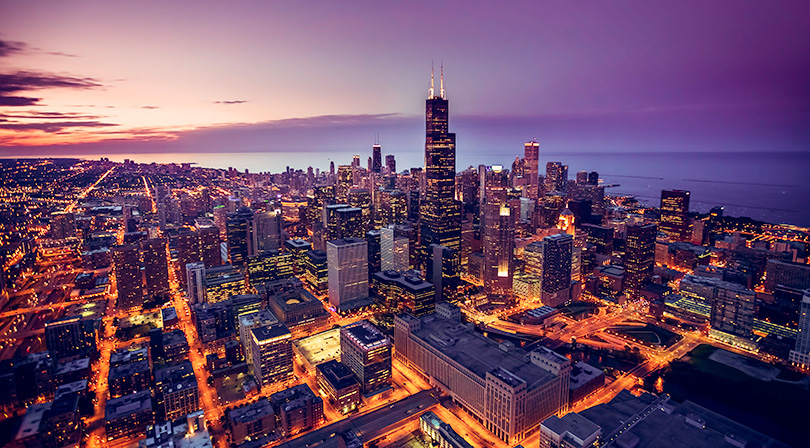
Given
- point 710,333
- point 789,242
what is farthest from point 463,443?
point 789,242

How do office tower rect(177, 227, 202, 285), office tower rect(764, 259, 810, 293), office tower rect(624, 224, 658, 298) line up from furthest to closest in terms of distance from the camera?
office tower rect(177, 227, 202, 285)
office tower rect(624, 224, 658, 298)
office tower rect(764, 259, 810, 293)

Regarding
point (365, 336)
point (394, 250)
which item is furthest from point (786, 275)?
point (365, 336)

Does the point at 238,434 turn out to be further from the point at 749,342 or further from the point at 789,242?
the point at 789,242

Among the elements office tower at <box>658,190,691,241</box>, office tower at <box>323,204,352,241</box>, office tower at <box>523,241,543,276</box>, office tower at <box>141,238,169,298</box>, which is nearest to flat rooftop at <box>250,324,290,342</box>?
office tower at <box>141,238,169,298</box>

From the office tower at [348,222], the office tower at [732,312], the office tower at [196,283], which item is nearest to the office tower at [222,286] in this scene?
the office tower at [196,283]

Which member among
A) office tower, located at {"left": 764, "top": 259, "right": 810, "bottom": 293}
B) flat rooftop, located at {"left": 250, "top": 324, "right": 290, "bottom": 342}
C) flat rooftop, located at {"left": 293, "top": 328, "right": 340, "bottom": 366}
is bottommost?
Result: flat rooftop, located at {"left": 293, "top": 328, "right": 340, "bottom": 366}

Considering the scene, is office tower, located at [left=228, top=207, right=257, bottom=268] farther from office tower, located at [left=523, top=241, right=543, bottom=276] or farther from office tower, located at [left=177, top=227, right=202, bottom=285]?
office tower, located at [left=523, top=241, right=543, bottom=276]
